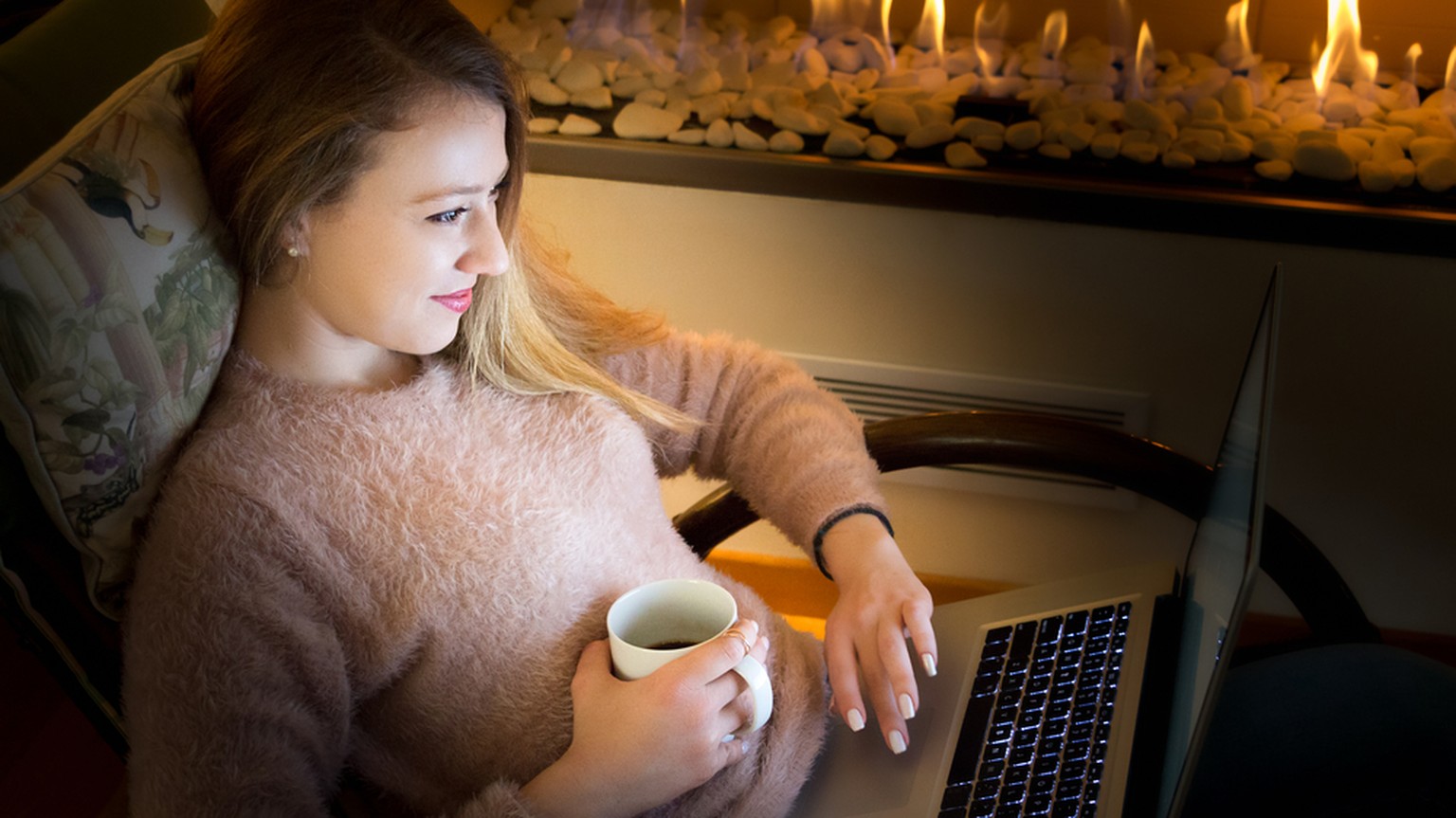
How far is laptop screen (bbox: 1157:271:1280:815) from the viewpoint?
0.67m

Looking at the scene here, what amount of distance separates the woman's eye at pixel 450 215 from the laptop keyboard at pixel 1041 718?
54 centimetres

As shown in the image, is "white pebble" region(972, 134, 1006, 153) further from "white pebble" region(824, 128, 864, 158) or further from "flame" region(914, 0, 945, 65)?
"flame" region(914, 0, 945, 65)

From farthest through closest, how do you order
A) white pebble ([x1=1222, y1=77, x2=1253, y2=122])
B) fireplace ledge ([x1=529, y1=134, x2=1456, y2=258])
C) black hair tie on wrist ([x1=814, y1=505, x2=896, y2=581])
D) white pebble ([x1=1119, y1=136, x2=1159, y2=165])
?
white pebble ([x1=1222, y1=77, x2=1253, y2=122]), white pebble ([x1=1119, y1=136, x2=1159, y2=165]), fireplace ledge ([x1=529, y1=134, x2=1456, y2=258]), black hair tie on wrist ([x1=814, y1=505, x2=896, y2=581])

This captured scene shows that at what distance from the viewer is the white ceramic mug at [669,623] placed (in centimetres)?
85

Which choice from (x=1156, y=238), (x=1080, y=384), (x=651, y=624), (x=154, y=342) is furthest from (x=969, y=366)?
(x=154, y=342)

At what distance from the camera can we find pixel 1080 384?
1686mm

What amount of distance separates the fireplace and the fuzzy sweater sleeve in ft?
1.73

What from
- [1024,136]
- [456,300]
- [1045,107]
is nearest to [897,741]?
[456,300]

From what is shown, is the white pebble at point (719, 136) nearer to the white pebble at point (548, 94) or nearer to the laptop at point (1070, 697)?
the white pebble at point (548, 94)

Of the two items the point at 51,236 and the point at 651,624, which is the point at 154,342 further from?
the point at 651,624

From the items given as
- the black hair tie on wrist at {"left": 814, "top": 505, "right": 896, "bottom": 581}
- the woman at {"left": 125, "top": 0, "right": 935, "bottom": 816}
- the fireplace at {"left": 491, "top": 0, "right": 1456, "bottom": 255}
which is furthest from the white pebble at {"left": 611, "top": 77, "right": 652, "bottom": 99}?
the black hair tie on wrist at {"left": 814, "top": 505, "right": 896, "bottom": 581}

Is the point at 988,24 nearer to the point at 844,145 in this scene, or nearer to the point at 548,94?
the point at 844,145

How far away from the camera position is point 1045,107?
1.71 m

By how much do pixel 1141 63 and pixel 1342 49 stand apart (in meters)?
0.27
